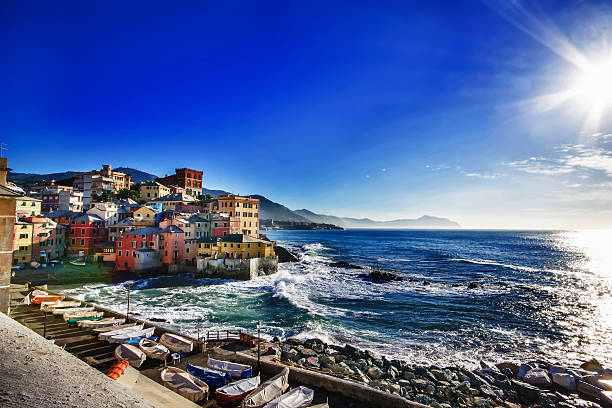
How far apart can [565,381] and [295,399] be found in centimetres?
1880

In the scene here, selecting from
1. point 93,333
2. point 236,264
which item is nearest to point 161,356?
point 93,333

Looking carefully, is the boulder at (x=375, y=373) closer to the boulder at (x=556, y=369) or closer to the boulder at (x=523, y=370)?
the boulder at (x=523, y=370)

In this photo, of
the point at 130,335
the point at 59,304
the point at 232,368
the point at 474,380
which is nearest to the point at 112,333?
the point at 130,335

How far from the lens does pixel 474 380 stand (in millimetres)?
19281

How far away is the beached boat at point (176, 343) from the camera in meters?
18.4

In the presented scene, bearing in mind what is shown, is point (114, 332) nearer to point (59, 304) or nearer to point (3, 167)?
point (59, 304)

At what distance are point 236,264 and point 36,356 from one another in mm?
45045

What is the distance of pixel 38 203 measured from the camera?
6450 cm

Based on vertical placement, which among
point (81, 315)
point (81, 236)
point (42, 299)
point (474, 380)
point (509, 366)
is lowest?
point (509, 366)

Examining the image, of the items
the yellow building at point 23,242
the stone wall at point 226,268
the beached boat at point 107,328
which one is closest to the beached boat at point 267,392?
the beached boat at point 107,328

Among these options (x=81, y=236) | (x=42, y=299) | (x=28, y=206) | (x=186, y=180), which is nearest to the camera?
(x=42, y=299)

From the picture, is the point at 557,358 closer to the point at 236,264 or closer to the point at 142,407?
the point at 142,407

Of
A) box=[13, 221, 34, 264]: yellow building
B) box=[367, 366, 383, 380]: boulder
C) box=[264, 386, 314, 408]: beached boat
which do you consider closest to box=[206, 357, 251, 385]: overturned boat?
box=[264, 386, 314, 408]: beached boat

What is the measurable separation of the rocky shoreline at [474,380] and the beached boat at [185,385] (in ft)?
18.8
